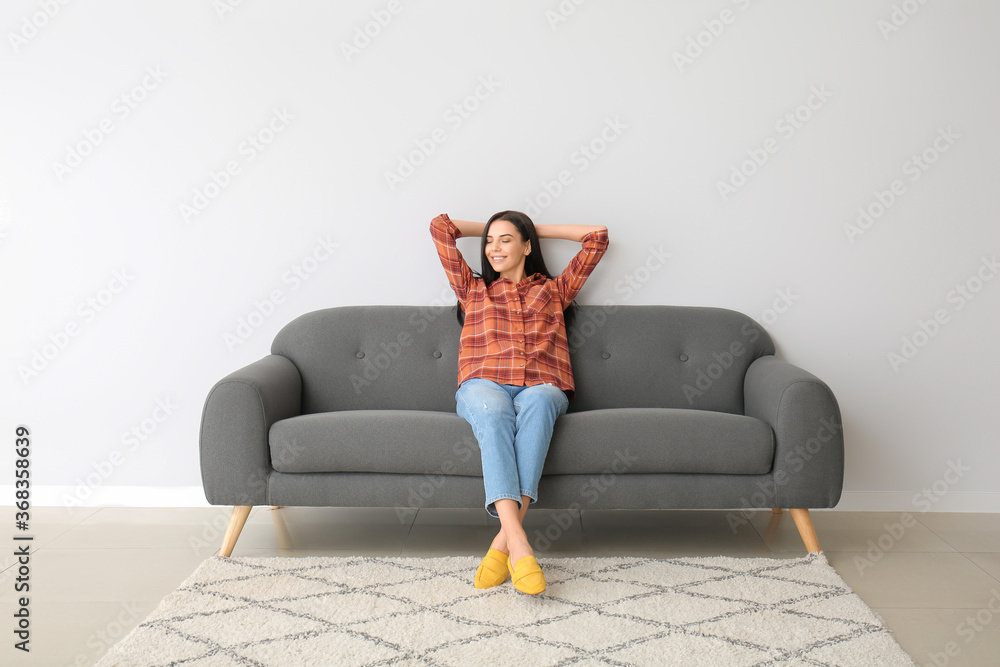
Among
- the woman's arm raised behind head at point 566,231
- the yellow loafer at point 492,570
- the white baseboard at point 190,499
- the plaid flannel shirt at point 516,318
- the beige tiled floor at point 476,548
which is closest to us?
the beige tiled floor at point 476,548

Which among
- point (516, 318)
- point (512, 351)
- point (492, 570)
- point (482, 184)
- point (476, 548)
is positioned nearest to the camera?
point (492, 570)

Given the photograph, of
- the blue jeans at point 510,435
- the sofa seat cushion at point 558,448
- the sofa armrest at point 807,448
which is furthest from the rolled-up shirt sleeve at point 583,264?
the sofa armrest at point 807,448

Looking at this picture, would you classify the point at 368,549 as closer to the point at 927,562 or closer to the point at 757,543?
the point at 757,543

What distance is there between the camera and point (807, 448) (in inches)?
86.2

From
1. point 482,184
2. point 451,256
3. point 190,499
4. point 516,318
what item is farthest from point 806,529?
point 190,499

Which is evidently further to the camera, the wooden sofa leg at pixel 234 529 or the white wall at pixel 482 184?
the white wall at pixel 482 184

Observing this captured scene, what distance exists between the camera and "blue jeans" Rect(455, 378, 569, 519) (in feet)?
6.68

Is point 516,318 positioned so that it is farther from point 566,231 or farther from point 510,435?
point 510,435

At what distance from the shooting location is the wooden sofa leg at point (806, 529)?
88.2 inches

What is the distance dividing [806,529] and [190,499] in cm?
229

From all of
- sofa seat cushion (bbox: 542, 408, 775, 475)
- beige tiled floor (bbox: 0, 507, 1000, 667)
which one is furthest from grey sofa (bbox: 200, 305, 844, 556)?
beige tiled floor (bbox: 0, 507, 1000, 667)

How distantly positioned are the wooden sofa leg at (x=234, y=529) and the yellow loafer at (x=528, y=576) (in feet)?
2.94

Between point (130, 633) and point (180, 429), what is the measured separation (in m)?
1.33

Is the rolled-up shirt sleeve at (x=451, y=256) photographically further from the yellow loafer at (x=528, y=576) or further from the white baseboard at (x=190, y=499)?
the white baseboard at (x=190, y=499)
